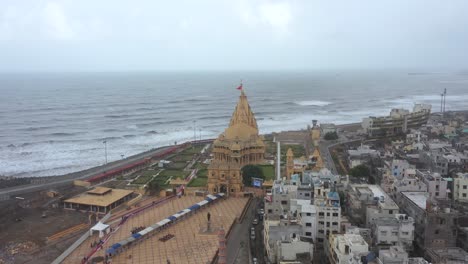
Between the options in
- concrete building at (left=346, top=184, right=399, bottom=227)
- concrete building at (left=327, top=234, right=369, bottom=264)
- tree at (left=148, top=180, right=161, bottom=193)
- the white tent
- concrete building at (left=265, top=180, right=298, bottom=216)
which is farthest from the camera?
tree at (left=148, top=180, right=161, bottom=193)

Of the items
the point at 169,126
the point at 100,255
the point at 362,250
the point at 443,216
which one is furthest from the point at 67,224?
the point at 169,126

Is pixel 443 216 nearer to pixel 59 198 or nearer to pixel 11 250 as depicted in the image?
pixel 11 250

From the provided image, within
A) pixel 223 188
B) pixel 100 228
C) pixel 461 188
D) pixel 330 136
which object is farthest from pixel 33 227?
pixel 330 136

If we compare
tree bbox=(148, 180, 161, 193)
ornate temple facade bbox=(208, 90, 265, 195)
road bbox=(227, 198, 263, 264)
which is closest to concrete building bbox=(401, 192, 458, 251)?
road bbox=(227, 198, 263, 264)

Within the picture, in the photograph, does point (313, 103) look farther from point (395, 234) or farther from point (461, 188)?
point (395, 234)

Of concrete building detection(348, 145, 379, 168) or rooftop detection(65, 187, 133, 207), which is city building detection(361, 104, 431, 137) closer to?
concrete building detection(348, 145, 379, 168)

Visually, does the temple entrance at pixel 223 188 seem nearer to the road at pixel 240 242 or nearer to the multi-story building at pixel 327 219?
the road at pixel 240 242
